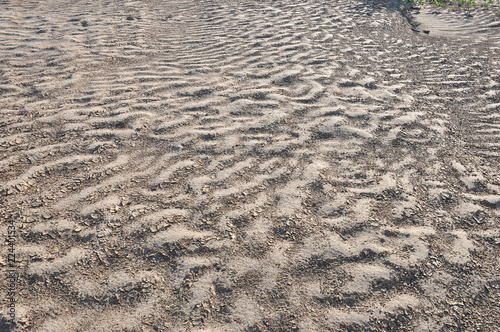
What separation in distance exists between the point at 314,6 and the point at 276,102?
4259mm

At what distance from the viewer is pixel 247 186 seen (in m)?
2.67

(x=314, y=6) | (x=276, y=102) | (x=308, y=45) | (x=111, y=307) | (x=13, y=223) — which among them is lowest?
(x=111, y=307)

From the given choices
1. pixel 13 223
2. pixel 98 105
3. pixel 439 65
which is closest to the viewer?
pixel 13 223

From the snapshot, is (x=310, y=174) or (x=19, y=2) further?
(x=19, y=2)

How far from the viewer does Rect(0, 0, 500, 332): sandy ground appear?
6.26ft

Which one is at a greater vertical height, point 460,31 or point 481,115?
point 460,31

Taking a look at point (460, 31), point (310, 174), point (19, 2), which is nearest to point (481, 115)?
point (310, 174)

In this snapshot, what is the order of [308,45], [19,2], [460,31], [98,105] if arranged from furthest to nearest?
[19,2], [460,31], [308,45], [98,105]

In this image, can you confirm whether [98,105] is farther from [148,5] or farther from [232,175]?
[148,5]

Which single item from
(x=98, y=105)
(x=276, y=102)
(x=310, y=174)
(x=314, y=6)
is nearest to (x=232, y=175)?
(x=310, y=174)

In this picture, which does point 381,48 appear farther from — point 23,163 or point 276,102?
point 23,163

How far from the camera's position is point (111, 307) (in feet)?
6.09

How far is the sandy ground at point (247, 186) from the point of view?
191 cm

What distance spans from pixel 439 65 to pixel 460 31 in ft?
7.12
